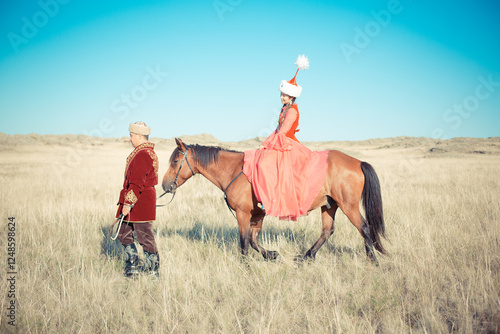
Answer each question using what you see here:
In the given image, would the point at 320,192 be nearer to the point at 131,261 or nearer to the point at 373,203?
the point at 373,203

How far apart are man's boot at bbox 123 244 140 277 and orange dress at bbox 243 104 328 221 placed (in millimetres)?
1850

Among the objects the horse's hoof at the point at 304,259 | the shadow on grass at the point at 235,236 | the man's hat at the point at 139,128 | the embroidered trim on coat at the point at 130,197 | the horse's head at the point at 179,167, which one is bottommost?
the shadow on grass at the point at 235,236

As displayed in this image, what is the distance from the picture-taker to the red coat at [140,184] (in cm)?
313

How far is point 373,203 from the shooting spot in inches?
155

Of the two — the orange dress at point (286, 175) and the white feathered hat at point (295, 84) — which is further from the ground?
the white feathered hat at point (295, 84)

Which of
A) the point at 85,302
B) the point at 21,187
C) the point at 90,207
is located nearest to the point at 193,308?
the point at 85,302

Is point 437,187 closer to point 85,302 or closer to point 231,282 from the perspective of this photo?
point 231,282

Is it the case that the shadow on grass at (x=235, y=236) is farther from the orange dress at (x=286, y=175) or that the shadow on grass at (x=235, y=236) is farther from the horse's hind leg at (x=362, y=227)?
the orange dress at (x=286, y=175)

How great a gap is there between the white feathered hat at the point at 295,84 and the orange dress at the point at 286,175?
0.63 m

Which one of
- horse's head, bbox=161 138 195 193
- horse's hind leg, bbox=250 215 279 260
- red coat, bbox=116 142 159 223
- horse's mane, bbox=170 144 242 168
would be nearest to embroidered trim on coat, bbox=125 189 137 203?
red coat, bbox=116 142 159 223

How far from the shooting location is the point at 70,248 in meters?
4.38

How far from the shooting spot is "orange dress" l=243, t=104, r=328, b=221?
371 cm

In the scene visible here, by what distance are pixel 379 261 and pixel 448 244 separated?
4.46 feet

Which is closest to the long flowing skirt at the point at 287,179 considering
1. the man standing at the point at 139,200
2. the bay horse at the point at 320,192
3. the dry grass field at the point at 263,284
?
the bay horse at the point at 320,192
